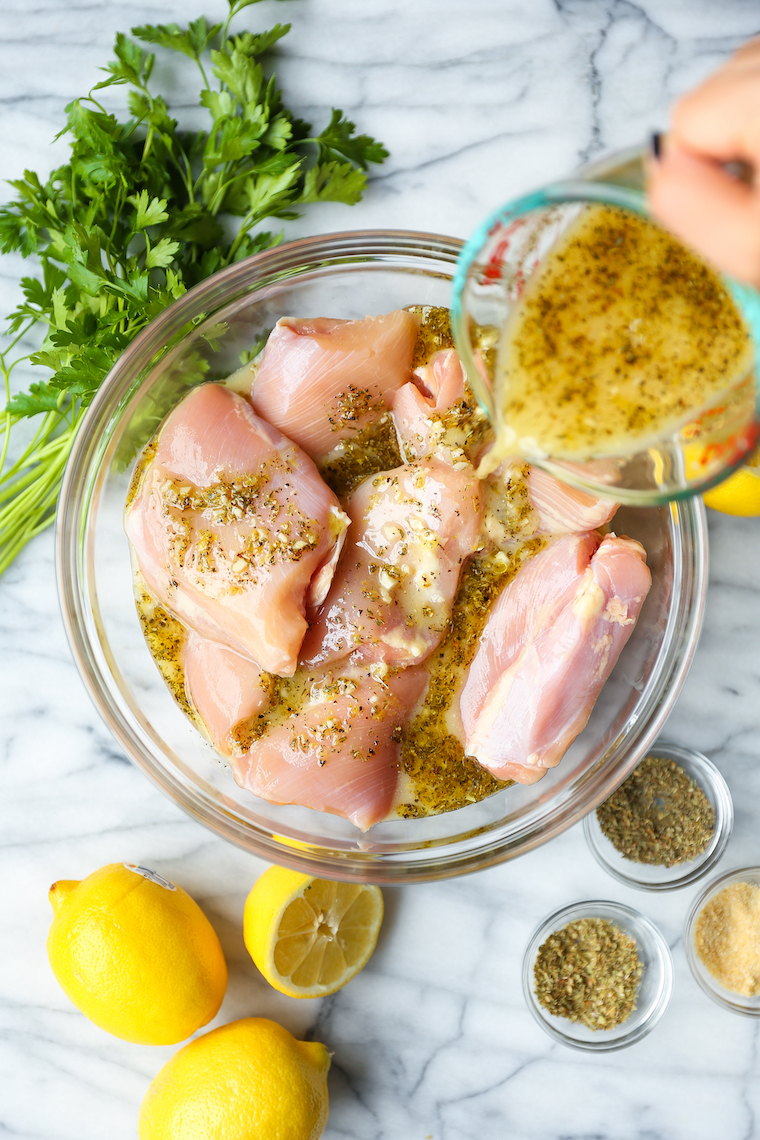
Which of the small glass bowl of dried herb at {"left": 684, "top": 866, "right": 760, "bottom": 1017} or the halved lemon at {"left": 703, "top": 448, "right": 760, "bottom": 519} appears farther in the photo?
the small glass bowl of dried herb at {"left": 684, "top": 866, "right": 760, "bottom": 1017}

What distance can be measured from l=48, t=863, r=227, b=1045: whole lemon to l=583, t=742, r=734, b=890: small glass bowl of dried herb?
80 centimetres

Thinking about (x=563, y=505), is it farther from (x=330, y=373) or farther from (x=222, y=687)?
(x=222, y=687)

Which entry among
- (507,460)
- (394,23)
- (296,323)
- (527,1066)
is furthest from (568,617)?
(394,23)

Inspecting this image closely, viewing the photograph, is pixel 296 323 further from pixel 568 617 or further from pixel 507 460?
pixel 568 617

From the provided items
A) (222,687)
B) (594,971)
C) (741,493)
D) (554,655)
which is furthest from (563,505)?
(594,971)

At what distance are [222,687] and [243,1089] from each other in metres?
0.74

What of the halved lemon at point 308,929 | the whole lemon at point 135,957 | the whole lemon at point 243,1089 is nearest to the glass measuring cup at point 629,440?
the halved lemon at point 308,929

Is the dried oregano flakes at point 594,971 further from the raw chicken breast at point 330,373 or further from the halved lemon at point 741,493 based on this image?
the raw chicken breast at point 330,373

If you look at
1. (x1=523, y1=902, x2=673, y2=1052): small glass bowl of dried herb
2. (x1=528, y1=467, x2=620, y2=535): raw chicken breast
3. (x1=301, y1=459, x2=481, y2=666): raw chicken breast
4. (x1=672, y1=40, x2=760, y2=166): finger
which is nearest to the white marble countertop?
(x1=523, y1=902, x2=673, y2=1052): small glass bowl of dried herb

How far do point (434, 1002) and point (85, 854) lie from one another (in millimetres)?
773

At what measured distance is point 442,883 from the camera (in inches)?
67.1

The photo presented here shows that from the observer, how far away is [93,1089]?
68.5 inches

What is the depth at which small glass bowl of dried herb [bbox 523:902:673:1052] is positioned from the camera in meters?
1.67

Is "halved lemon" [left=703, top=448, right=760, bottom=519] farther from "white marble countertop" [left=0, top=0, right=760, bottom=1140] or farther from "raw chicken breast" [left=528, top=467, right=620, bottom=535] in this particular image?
"raw chicken breast" [left=528, top=467, right=620, bottom=535]
